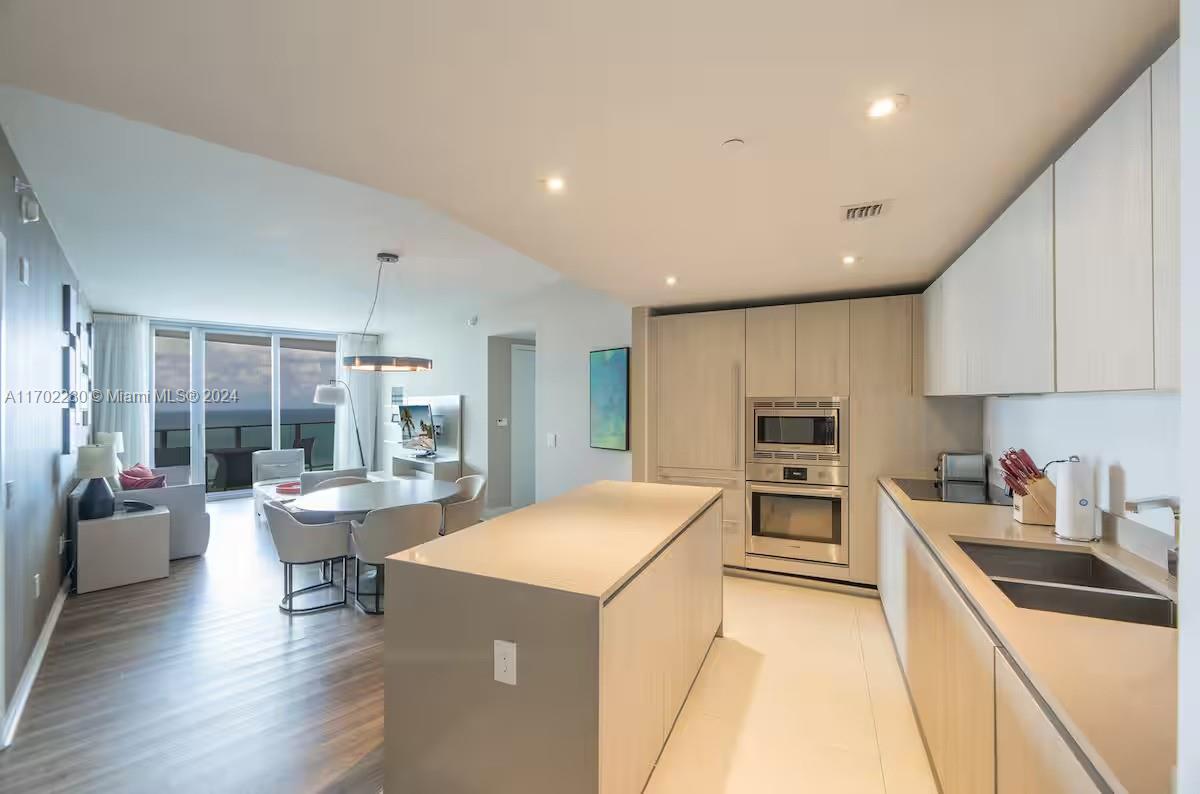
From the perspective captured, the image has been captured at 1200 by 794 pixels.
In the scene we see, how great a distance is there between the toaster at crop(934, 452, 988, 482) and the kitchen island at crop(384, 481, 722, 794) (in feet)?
7.29

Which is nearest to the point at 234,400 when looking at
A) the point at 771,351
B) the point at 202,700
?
the point at 202,700

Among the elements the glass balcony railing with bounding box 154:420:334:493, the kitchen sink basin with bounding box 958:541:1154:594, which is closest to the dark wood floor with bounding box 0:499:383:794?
the kitchen sink basin with bounding box 958:541:1154:594

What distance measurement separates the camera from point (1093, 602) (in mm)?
1607

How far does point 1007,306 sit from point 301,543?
418 centimetres

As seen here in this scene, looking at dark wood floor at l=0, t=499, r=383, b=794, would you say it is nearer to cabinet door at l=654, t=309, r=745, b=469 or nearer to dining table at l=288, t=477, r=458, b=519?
dining table at l=288, t=477, r=458, b=519

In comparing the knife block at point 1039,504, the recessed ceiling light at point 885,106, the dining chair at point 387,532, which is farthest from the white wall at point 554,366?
the recessed ceiling light at point 885,106

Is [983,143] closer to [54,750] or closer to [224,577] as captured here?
[54,750]

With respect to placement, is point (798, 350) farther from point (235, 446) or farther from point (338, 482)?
point (235, 446)

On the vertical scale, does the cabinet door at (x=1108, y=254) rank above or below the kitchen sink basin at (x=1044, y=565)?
above

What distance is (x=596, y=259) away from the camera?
324 cm

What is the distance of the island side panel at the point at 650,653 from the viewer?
1604 mm

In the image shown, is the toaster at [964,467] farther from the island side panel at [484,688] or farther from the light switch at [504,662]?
the light switch at [504,662]

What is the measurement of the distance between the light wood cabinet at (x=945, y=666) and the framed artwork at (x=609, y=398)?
2536 mm

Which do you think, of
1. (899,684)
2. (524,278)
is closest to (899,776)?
(899,684)
